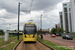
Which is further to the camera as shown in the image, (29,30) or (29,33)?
(29,30)

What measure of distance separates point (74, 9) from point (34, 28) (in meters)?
42.1

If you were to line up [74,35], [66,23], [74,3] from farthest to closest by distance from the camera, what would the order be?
[66,23] → [74,3] → [74,35]

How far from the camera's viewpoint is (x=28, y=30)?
59.0 ft

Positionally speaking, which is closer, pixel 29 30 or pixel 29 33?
pixel 29 33

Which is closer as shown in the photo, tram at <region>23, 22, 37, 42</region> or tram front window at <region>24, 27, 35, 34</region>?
tram at <region>23, 22, 37, 42</region>

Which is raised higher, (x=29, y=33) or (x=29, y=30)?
(x=29, y=30)

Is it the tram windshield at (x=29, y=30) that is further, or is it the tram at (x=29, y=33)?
the tram windshield at (x=29, y=30)

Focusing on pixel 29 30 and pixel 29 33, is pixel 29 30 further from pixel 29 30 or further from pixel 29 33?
pixel 29 33

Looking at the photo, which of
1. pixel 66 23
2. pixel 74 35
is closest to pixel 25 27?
pixel 74 35

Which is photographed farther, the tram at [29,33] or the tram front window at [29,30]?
the tram front window at [29,30]

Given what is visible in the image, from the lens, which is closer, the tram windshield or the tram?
the tram

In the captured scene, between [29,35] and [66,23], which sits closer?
[29,35]

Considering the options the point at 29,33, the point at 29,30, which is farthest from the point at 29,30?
the point at 29,33

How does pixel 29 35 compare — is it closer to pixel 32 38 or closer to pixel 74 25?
→ pixel 32 38
